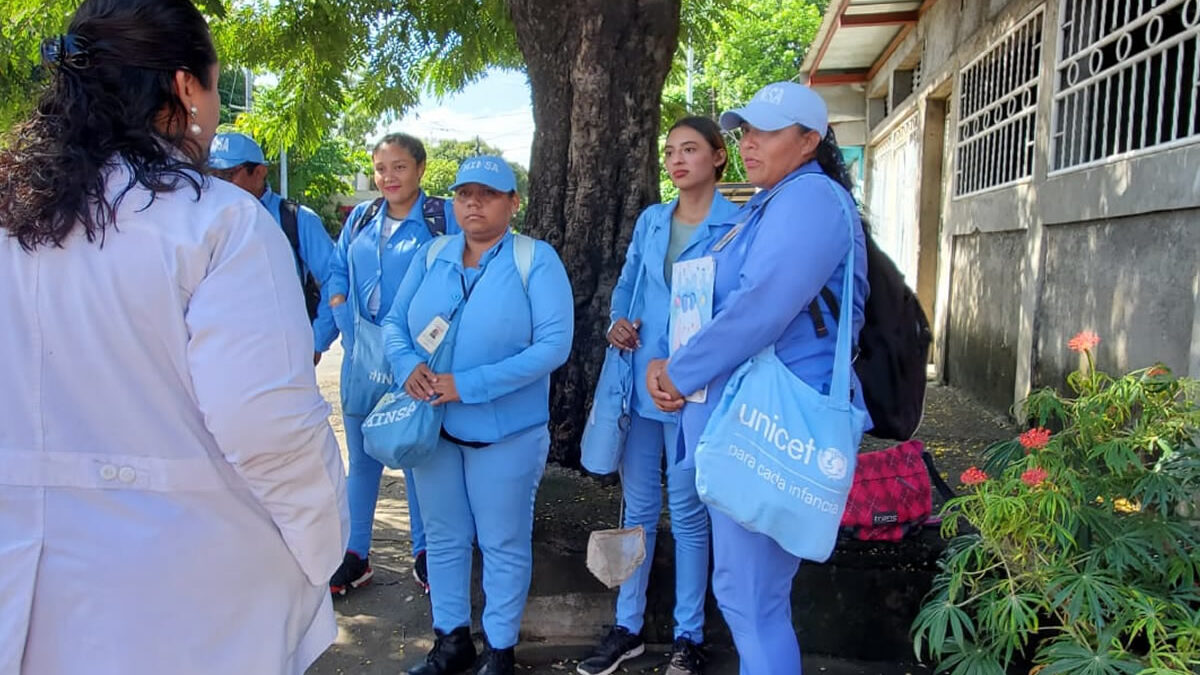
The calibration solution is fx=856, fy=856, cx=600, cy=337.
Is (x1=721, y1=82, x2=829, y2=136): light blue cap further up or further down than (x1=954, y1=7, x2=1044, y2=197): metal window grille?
further down

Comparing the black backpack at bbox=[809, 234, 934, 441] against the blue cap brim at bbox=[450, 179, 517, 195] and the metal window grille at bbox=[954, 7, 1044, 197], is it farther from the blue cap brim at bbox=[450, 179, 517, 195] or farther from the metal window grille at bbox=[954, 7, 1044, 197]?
the metal window grille at bbox=[954, 7, 1044, 197]

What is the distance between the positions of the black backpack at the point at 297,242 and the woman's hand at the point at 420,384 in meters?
1.24

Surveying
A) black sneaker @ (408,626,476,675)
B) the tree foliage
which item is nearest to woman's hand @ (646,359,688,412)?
black sneaker @ (408,626,476,675)

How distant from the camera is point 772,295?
2.06m

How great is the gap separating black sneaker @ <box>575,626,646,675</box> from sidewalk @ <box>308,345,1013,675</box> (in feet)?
0.18

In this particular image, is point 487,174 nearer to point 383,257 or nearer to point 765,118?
point 383,257

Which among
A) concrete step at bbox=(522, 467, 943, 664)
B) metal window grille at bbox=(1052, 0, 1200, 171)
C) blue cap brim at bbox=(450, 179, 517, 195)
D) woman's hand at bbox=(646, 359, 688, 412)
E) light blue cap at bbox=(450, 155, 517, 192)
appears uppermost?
metal window grille at bbox=(1052, 0, 1200, 171)

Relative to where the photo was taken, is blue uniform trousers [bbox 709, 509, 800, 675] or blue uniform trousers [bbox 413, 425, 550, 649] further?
blue uniform trousers [bbox 413, 425, 550, 649]

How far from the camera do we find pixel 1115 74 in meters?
4.44

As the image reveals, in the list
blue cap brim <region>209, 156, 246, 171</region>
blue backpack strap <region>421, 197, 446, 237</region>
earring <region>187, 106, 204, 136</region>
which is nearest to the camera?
earring <region>187, 106, 204, 136</region>

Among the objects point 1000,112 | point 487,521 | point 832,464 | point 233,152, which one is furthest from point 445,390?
point 1000,112

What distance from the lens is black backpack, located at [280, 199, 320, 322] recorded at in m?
3.73

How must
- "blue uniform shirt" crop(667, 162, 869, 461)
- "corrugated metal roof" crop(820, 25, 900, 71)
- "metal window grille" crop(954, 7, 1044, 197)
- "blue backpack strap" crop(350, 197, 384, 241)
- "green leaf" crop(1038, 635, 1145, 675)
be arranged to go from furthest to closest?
1. "corrugated metal roof" crop(820, 25, 900, 71)
2. "metal window grille" crop(954, 7, 1044, 197)
3. "blue backpack strap" crop(350, 197, 384, 241)
4. "blue uniform shirt" crop(667, 162, 869, 461)
5. "green leaf" crop(1038, 635, 1145, 675)

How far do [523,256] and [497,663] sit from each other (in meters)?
1.35
